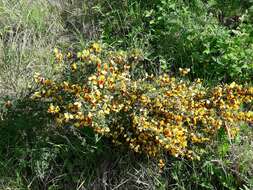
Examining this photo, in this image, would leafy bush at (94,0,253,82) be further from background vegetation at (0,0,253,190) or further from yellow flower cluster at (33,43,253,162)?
yellow flower cluster at (33,43,253,162)

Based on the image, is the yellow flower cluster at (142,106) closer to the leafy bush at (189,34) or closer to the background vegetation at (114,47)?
the background vegetation at (114,47)

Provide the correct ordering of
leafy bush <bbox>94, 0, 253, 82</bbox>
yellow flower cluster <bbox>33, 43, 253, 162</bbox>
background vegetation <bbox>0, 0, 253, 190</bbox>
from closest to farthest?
yellow flower cluster <bbox>33, 43, 253, 162</bbox> < background vegetation <bbox>0, 0, 253, 190</bbox> < leafy bush <bbox>94, 0, 253, 82</bbox>

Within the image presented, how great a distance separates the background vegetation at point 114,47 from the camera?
130 inches

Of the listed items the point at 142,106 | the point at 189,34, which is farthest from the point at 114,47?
the point at 142,106

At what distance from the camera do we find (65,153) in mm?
3420

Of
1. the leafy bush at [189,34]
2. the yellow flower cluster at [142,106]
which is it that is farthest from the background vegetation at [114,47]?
the yellow flower cluster at [142,106]

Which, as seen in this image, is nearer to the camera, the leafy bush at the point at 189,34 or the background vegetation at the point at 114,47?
the background vegetation at the point at 114,47

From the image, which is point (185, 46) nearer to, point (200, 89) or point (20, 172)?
point (200, 89)

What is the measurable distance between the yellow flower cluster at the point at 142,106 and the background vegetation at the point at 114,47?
0.15m

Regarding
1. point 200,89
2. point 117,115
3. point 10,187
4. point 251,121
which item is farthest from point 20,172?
point 251,121

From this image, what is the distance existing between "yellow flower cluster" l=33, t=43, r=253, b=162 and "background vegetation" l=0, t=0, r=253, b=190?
155mm

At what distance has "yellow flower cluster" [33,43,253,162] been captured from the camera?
3.06 meters

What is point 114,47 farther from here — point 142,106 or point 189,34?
point 142,106

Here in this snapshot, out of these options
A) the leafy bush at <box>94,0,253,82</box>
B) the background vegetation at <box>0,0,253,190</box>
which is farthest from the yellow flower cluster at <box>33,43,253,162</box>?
the leafy bush at <box>94,0,253,82</box>
